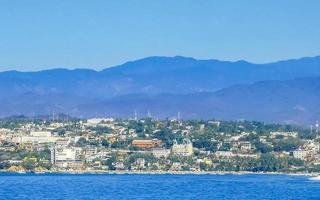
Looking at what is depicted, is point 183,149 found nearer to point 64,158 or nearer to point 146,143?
point 146,143

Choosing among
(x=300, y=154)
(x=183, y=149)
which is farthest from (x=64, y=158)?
(x=300, y=154)

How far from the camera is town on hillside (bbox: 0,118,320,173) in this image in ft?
285

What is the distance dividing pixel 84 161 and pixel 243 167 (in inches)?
395

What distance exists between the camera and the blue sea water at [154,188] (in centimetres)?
5416

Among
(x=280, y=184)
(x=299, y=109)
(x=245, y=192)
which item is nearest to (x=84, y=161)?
(x=280, y=184)

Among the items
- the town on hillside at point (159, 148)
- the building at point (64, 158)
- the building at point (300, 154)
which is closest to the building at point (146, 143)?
the town on hillside at point (159, 148)

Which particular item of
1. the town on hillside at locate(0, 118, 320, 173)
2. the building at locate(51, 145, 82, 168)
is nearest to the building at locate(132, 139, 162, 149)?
the town on hillside at locate(0, 118, 320, 173)

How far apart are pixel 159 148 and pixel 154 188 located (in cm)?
3194

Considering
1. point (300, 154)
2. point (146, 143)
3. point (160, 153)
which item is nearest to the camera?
point (300, 154)

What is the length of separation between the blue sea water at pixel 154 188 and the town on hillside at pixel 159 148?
429 inches

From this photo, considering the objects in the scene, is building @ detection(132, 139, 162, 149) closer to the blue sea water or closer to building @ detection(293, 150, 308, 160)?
building @ detection(293, 150, 308, 160)

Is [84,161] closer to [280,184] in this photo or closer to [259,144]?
[259,144]

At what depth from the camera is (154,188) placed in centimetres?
6106

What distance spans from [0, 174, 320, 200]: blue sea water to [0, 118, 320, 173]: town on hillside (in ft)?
35.8
